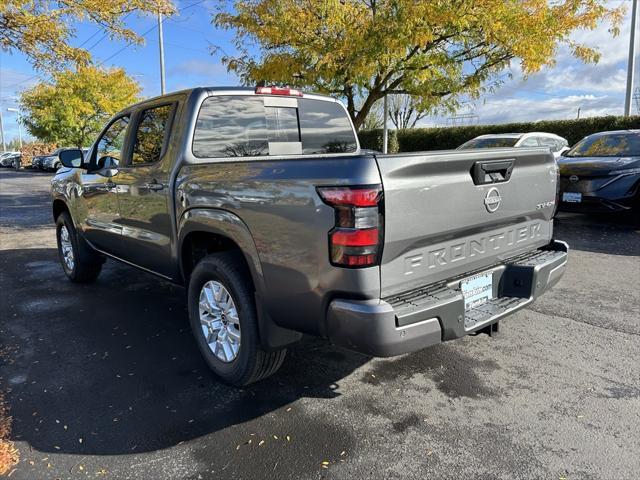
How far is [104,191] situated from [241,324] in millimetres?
2548

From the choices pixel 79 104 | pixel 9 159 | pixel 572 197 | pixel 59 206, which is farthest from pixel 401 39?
pixel 9 159

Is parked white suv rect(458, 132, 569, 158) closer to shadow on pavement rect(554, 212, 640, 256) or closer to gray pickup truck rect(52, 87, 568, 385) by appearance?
shadow on pavement rect(554, 212, 640, 256)

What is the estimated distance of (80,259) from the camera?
568 cm

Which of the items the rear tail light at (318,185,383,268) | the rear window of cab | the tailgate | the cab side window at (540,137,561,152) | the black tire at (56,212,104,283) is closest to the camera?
the rear tail light at (318,185,383,268)

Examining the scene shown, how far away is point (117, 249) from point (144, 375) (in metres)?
1.70

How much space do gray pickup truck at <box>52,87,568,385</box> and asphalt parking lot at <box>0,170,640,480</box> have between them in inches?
15.7

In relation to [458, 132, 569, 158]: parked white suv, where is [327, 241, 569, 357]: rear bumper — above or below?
below

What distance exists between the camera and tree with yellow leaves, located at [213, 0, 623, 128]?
301 inches

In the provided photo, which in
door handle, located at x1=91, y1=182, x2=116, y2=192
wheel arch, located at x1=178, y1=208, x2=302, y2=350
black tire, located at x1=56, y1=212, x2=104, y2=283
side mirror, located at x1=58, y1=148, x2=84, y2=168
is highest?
side mirror, located at x1=58, y1=148, x2=84, y2=168

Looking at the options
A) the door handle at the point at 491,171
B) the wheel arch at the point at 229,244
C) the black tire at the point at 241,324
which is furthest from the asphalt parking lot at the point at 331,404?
the door handle at the point at 491,171

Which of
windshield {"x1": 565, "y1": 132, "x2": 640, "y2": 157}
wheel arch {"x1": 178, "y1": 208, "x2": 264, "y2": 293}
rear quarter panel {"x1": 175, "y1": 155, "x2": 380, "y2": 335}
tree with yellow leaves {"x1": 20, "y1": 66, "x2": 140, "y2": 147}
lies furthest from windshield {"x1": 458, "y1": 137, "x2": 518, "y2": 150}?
tree with yellow leaves {"x1": 20, "y1": 66, "x2": 140, "y2": 147}

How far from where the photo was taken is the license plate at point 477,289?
2.86m

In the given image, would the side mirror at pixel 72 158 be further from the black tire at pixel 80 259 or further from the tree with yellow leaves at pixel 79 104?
the tree with yellow leaves at pixel 79 104

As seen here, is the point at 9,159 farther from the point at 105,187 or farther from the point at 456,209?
the point at 456,209
